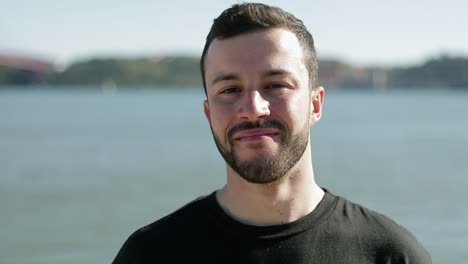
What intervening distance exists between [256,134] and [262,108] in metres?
0.07

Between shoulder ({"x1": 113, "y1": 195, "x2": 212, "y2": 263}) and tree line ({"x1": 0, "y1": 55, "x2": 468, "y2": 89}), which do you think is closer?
shoulder ({"x1": 113, "y1": 195, "x2": 212, "y2": 263})

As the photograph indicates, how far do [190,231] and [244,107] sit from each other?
1.28 feet

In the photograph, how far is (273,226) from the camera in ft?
7.69

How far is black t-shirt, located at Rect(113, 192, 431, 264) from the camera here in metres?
2.31

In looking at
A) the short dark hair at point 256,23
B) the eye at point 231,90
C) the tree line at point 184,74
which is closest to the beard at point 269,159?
the eye at point 231,90

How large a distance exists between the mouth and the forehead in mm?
163

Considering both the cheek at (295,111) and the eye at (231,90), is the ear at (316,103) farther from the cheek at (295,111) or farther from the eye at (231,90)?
the eye at (231,90)

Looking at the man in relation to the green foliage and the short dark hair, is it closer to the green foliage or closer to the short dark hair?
the short dark hair

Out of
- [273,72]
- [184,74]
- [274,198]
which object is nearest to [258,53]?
[273,72]

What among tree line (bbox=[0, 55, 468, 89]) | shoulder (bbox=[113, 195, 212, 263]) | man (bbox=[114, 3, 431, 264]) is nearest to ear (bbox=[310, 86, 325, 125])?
man (bbox=[114, 3, 431, 264])

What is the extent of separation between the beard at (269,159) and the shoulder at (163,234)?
20 cm

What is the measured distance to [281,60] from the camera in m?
2.32

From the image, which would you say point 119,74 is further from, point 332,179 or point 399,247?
point 399,247

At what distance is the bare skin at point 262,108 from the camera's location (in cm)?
228
